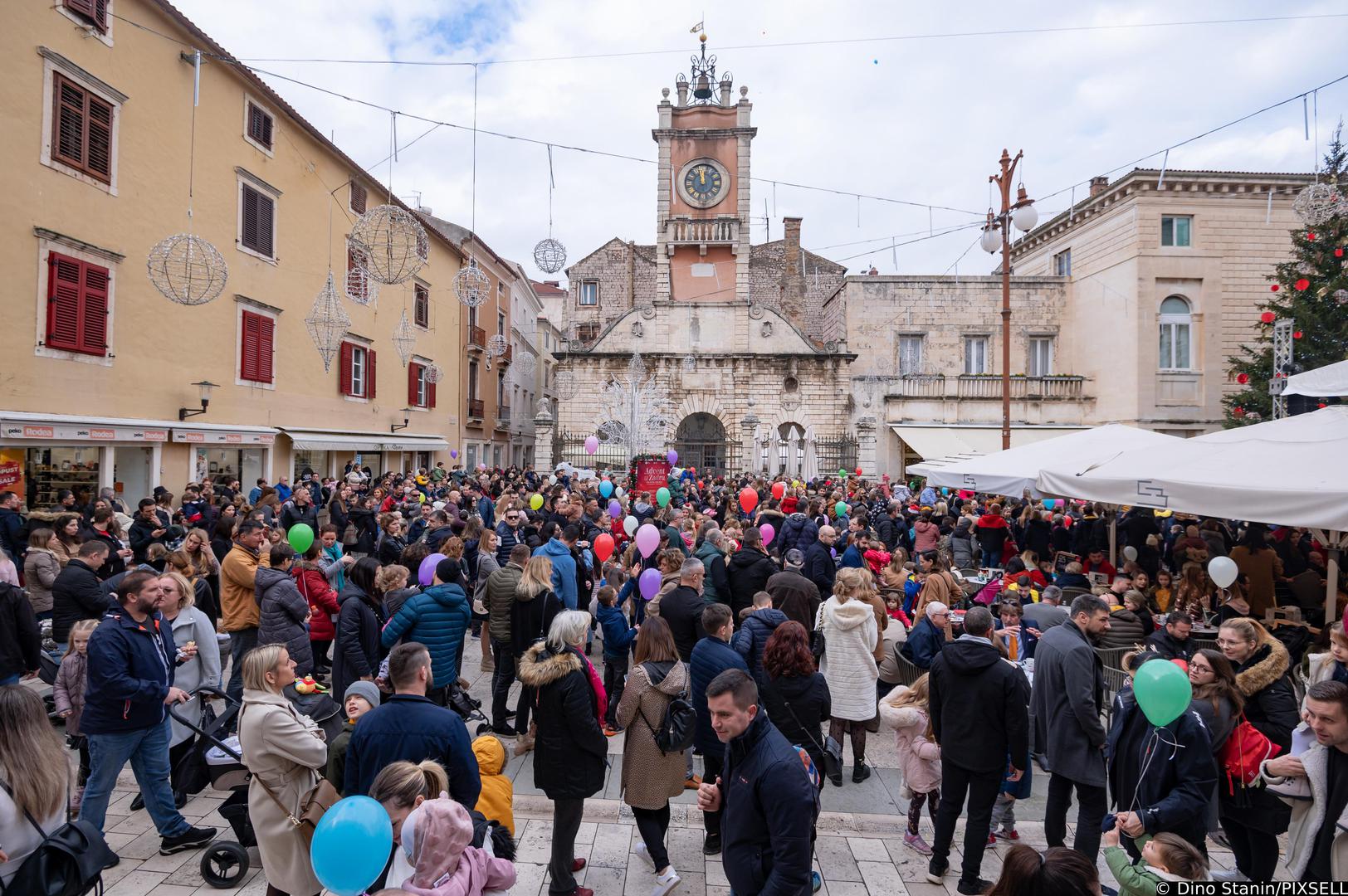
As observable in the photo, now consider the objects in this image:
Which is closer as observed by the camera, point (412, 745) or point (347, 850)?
point (347, 850)

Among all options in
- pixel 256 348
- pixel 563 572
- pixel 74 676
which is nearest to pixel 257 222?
pixel 256 348

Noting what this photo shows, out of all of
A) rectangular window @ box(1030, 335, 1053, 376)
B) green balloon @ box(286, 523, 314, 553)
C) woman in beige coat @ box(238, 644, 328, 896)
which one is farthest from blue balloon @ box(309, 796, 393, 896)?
rectangular window @ box(1030, 335, 1053, 376)

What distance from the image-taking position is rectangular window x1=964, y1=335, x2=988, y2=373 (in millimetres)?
29391

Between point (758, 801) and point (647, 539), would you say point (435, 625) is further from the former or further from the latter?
point (758, 801)

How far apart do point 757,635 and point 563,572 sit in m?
2.27

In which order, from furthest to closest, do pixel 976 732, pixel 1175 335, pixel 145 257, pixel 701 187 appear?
pixel 701 187 < pixel 1175 335 < pixel 145 257 < pixel 976 732

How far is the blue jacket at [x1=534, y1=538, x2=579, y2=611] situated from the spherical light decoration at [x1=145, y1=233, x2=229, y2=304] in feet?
22.2

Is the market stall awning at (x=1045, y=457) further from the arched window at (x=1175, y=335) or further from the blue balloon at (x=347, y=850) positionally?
the arched window at (x=1175, y=335)

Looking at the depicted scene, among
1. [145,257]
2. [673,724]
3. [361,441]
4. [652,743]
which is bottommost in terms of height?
[652,743]

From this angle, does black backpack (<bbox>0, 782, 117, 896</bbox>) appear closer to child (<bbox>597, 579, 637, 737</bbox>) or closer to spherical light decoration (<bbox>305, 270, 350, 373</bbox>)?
child (<bbox>597, 579, 637, 737</bbox>)

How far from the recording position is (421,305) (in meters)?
23.9

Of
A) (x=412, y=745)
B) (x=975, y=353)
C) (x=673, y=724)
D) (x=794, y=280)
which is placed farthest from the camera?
(x=794, y=280)

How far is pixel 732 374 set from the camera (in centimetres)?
2981

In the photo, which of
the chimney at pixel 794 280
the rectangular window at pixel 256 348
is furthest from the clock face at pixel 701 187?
the rectangular window at pixel 256 348
